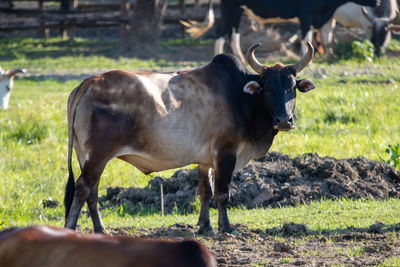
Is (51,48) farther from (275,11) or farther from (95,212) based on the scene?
(95,212)

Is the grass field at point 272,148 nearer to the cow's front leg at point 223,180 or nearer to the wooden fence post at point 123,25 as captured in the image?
the cow's front leg at point 223,180

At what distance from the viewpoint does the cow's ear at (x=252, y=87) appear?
7742 mm

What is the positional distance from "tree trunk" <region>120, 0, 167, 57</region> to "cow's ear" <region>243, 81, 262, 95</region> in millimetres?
15164

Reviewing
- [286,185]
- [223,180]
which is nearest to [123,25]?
[286,185]

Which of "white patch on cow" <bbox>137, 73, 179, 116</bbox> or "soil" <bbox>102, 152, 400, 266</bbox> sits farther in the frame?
"white patch on cow" <bbox>137, 73, 179, 116</bbox>

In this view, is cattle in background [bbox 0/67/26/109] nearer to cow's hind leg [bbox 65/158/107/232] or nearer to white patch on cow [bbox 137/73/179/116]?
white patch on cow [bbox 137/73/179/116]

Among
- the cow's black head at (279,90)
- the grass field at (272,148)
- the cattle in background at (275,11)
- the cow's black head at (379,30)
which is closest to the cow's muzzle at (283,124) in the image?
the cow's black head at (279,90)

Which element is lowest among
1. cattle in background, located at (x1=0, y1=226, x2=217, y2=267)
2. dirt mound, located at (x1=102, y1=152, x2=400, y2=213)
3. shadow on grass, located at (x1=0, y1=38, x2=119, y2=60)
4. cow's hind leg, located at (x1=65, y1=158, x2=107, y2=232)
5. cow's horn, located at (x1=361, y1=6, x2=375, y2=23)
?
shadow on grass, located at (x1=0, y1=38, x2=119, y2=60)

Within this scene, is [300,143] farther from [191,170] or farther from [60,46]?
[60,46]

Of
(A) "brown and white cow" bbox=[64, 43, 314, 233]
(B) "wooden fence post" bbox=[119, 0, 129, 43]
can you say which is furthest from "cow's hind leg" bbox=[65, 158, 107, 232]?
(B) "wooden fence post" bbox=[119, 0, 129, 43]

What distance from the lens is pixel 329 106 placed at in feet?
48.0

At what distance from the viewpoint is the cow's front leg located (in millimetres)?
7668

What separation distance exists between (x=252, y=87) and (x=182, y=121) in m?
0.84

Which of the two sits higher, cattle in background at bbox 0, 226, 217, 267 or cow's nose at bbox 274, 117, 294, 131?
cattle in background at bbox 0, 226, 217, 267
